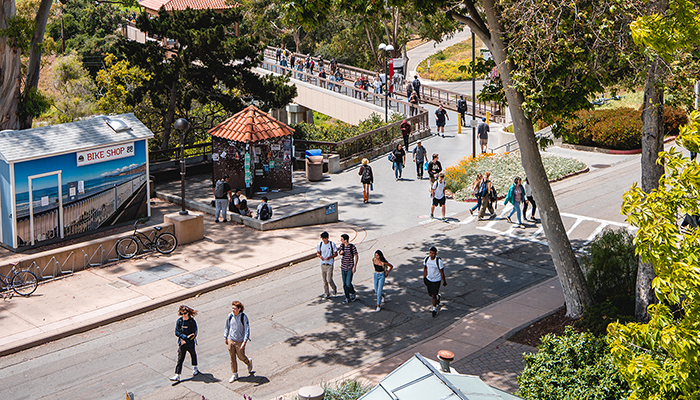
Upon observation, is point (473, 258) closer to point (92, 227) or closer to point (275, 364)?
point (275, 364)

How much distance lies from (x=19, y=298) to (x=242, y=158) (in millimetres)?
10961

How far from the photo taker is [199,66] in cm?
3042

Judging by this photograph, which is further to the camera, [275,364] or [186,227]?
[186,227]

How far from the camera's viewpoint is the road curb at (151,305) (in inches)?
557

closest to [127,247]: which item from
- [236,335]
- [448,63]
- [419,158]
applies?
[236,335]

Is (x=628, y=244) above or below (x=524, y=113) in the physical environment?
below

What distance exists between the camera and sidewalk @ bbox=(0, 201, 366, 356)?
1505 centimetres

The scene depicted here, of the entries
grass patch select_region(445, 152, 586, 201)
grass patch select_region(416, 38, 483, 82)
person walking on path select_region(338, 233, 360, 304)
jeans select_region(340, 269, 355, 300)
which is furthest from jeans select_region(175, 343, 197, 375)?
grass patch select_region(416, 38, 483, 82)

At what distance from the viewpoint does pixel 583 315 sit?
1332 centimetres

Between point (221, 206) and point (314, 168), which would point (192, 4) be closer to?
point (314, 168)

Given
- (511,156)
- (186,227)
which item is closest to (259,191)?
(186,227)

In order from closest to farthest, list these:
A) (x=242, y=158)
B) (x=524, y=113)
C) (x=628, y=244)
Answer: (x=524, y=113) < (x=628, y=244) < (x=242, y=158)

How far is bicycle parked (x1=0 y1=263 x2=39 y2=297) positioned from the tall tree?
1415cm

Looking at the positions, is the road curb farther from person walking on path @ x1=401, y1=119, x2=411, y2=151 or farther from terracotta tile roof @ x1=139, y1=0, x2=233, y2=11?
terracotta tile roof @ x1=139, y1=0, x2=233, y2=11
